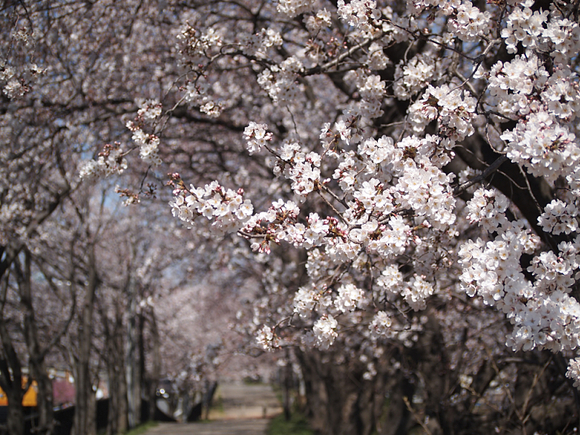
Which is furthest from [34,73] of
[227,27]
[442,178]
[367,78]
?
[227,27]

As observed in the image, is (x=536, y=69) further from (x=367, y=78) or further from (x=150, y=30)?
(x=150, y=30)

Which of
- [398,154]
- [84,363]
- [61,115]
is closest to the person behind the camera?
[398,154]

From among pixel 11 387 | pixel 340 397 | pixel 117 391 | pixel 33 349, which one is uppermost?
pixel 33 349

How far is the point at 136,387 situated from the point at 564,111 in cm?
1804

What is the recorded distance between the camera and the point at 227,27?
855 cm

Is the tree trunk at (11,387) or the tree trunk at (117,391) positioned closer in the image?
the tree trunk at (11,387)

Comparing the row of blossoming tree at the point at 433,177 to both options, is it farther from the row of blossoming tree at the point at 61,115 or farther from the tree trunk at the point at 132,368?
the tree trunk at the point at 132,368

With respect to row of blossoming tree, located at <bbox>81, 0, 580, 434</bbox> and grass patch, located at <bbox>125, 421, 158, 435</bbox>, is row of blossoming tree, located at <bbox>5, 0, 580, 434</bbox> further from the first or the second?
grass patch, located at <bbox>125, 421, 158, 435</bbox>

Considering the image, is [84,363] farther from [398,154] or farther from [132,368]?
[398,154]

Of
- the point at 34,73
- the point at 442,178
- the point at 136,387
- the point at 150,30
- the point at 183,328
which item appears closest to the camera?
the point at 442,178

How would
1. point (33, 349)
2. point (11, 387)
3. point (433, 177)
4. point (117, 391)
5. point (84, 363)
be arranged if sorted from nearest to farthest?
point (433, 177)
point (11, 387)
point (33, 349)
point (84, 363)
point (117, 391)

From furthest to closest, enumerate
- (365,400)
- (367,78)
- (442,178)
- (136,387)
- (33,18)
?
(136,387) < (365,400) < (33,18) < (367,78) < (442,178)

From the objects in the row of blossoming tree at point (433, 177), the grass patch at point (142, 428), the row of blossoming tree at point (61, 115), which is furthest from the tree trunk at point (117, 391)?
the row of blossoming tree at point (433, 177)

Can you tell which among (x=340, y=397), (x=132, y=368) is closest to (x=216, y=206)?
(x=340, y=397)
